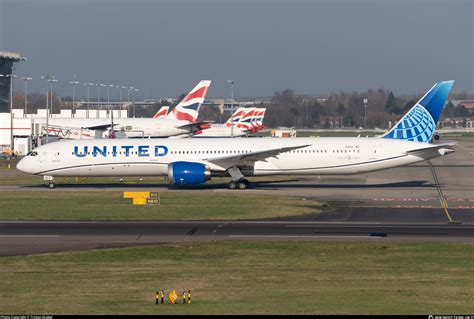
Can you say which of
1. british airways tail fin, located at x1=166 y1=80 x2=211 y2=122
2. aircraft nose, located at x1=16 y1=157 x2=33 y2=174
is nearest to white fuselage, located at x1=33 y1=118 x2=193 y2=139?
british airways tail fin, located at x1=166 y1=80 x2=211 y2=122

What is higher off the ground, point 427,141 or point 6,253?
point 427,141

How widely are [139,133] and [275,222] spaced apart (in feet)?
215

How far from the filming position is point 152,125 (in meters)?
103

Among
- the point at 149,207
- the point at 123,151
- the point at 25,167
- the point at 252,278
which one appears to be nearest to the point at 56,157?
the point at 25,167

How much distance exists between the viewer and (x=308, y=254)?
30578 millimetres

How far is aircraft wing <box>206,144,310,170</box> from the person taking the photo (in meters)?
55.7

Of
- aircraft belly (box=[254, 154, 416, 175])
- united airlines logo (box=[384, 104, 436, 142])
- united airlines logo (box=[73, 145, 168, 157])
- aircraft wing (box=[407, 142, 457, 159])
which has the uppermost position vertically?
united airlines logo (box=[384, 104, 436, 142])

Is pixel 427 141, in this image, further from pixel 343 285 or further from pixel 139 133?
pixel 139 133

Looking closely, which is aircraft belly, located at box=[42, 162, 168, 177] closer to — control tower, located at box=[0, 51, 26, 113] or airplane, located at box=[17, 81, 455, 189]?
airplane, located at box=[17, 81, 455, 189]

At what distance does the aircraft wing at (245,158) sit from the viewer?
5572cm

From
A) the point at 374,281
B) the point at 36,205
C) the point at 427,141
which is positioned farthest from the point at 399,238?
the point at 427,141

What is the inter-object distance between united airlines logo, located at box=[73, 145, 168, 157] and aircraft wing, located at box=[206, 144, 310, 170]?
3.41 m

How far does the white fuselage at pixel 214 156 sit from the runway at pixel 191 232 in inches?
646

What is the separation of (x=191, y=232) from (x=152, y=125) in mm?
67724
